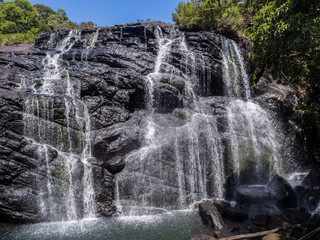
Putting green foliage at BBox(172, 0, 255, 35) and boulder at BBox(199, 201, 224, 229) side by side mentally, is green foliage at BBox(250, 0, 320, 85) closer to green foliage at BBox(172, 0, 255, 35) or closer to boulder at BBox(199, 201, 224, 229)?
boulder at BBox(199, 201, 224, 229)

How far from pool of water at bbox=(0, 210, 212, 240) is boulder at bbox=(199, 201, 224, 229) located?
32 cm

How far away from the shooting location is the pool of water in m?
9.35

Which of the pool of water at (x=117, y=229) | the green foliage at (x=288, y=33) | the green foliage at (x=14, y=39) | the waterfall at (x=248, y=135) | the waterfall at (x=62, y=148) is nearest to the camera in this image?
the green foliage at (x=288, y=33)

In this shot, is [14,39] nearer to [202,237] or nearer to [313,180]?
[202,237]

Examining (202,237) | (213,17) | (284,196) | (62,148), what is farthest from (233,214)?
(213,17)

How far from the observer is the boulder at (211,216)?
1008cm

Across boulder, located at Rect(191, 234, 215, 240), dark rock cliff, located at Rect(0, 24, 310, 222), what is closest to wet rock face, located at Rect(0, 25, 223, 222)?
dark rock cliff, located at Rect(0, 24, 310, 222)

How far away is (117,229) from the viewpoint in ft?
33.2

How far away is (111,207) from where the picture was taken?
39.3 feet

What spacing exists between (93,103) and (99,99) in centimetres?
60

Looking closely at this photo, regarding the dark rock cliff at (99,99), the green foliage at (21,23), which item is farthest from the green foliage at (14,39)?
the dark rock cliff at (99,99)

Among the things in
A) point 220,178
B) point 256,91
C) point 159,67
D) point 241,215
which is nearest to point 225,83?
point 256,91

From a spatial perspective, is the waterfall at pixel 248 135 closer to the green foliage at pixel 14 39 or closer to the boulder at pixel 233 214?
the boulder at pixel 233 214

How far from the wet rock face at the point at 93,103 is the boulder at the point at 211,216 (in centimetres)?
484
